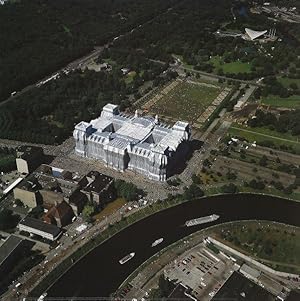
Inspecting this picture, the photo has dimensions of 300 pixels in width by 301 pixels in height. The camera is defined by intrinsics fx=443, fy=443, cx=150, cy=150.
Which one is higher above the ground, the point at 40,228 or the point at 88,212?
the point at 40,228

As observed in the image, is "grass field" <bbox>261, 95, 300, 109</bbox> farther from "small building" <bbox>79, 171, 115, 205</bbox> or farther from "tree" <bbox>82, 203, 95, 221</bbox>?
"tree" <bbox>82, 203, 95, 221</bbox>

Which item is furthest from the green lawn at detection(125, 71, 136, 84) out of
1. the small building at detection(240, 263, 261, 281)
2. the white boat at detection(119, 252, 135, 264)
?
the small building at detection(240, 263, 261, 281)

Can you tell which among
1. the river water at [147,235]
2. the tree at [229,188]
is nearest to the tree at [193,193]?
the river water at [147,235]

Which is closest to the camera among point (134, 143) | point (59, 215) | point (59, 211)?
point (59, 215)

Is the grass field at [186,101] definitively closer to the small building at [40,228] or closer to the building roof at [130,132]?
the building roof at [130,132]

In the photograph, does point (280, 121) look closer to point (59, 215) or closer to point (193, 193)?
point (193, 193)

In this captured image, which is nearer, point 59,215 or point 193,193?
point 59,215

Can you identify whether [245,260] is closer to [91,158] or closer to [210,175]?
[210,175]

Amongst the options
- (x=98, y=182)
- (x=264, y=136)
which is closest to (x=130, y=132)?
(x=98, y=182)
